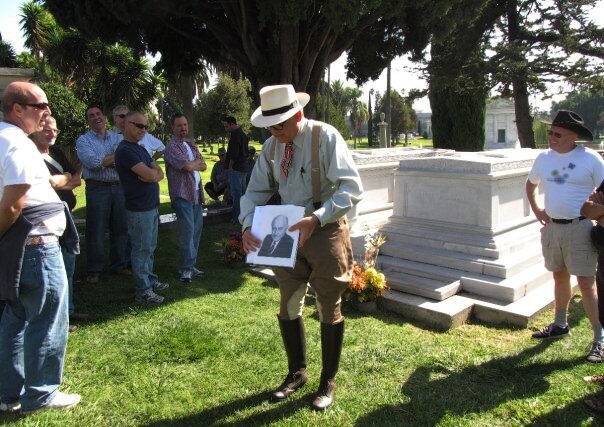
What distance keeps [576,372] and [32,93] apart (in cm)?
396

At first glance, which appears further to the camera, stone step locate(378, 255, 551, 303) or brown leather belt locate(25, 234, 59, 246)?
stone step locate(378, 255, 551, 303)

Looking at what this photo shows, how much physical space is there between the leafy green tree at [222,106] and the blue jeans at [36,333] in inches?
1249

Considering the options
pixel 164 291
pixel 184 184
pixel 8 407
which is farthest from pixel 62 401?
pixel 184 184

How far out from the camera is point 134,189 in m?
4.94

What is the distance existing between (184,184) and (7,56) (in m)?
24.0

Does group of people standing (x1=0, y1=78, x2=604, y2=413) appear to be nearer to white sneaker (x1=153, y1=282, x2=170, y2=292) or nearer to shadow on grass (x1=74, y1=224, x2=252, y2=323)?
shadow on grass (x1=74, y1=224, x2=252, y2=323)

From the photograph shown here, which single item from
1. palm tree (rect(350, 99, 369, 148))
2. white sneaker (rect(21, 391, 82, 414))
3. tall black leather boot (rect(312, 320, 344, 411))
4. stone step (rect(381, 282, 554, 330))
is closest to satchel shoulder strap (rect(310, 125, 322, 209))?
tall black leather boot (rect(312, 320, 344, 411))

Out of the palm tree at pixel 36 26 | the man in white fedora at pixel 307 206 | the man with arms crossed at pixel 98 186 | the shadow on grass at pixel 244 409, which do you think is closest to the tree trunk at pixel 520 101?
the man with arms crossed at pixel 98 186

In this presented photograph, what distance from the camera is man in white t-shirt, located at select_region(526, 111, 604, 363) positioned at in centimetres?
375

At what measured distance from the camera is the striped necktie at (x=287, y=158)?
3.09 m

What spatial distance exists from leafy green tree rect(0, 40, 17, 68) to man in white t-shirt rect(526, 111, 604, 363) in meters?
24.6

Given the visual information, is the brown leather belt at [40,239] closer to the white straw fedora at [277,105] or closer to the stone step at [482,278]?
the white straw fedora at [277,105]

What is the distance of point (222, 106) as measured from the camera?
3569 cm

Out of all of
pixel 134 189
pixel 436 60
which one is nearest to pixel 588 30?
pixel 436 60
